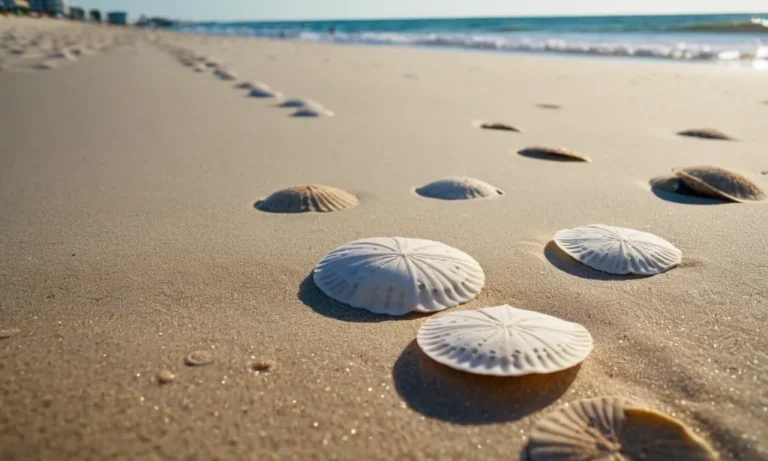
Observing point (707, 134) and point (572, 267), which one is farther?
point (707, 134)

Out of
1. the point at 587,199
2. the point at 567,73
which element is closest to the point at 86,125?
→ the point at 587,199

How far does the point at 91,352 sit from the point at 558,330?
124 centimetres

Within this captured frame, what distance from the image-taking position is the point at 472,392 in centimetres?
131

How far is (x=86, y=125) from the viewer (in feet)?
14.0

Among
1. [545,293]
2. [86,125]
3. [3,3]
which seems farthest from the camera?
[3,3]

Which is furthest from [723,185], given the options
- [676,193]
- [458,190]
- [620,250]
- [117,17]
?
[117,17]

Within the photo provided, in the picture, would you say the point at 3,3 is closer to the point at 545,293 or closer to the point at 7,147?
the point at 7,147

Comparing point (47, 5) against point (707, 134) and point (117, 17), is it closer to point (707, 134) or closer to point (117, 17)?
point (117, 17)

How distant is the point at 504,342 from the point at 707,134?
12.1ft

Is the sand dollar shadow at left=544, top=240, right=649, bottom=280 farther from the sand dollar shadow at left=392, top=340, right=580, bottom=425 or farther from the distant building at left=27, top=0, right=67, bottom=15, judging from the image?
the distant building at left=27, top=0, right=67, bottom=15

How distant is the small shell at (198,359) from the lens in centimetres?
138

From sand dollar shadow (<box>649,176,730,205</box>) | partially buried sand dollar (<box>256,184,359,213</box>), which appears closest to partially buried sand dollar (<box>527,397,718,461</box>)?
partially buried sand dollar (<box>256,184,359,213</box>)

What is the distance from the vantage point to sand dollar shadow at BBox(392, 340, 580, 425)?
1.25 m

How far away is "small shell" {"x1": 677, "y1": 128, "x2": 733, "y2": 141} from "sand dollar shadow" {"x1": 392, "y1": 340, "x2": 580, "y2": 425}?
3575 mm
